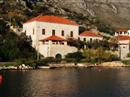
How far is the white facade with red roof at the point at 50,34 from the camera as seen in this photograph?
88688 millimetres

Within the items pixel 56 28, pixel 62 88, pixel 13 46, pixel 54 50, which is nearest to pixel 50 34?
pixel 56 28

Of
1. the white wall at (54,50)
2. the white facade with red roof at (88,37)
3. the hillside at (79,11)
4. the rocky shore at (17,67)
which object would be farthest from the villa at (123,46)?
the rocky shore at (17,67)

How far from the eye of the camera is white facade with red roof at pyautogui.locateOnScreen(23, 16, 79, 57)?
88.7m

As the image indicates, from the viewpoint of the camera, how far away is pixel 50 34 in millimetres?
92938

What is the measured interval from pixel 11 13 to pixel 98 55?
28.7 m

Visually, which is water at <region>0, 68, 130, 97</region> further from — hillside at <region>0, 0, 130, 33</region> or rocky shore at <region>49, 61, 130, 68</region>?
hillside at <region>0, 0, 130, 33</region>

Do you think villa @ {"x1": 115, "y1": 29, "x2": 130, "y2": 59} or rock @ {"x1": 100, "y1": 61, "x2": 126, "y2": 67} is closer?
rock @ {"x1": 100, "y1": 61, "x2": 126, "y2": 67}

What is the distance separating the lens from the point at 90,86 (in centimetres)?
4628

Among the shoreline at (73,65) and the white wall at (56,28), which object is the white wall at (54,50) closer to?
the white wall at (56,28)

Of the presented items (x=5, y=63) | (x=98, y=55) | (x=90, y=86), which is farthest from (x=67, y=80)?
(x=98, y=55)

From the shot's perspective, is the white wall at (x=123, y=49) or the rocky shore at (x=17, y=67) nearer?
the rocky shore at (x=17, y=67)

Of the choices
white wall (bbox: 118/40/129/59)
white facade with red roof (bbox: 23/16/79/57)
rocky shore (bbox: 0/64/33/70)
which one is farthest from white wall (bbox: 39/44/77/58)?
rocky shore (bbox: 0/64/33/70)

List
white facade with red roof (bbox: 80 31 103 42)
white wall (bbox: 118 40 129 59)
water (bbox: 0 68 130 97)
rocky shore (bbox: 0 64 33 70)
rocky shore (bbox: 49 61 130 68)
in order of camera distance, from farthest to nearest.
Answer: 1. white facade with red roof (bbox: 80 31 103 42)
2. white wall (bbox: 118 40 129 59)
3. rocky shore (bbox: 49 61 130 68)
4. rocky shore (bbox: 0 64 33 70)
5. water (bbox: 0 68 130 97)

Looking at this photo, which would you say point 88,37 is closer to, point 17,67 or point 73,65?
point 73,65
